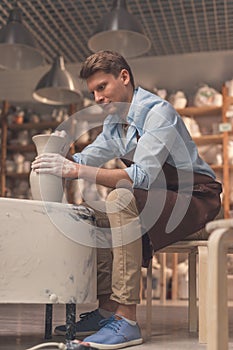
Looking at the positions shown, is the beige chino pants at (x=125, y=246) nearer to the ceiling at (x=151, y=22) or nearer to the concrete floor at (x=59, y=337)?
the concrete floor at (x=59, y=337)

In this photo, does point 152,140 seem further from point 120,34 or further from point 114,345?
point 120,34

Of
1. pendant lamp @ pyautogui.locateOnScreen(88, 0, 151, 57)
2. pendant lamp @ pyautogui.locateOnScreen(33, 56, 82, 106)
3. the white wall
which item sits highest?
the white wall

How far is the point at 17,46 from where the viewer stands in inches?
179

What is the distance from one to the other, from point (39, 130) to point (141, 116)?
5.13 meters

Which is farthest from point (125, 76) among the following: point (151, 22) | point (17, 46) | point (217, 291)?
point (151, 22)

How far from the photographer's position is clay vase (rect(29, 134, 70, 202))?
197 cm

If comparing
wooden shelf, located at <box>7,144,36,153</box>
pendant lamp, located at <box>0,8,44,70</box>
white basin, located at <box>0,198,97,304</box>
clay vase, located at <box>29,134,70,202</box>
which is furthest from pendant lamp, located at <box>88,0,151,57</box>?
wooden shelf, located at <box>7,144,36,153</box>

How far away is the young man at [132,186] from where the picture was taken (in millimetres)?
1886

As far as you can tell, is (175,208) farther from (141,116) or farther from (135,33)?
(135,33)

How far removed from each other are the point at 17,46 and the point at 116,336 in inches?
125

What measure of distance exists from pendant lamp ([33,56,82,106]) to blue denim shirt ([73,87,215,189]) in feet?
8.77

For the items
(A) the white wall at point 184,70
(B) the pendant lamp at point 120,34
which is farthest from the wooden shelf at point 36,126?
(B) the pendant lamp at point 120,34

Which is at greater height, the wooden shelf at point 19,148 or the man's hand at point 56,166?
the wooden shelf at point 19,148

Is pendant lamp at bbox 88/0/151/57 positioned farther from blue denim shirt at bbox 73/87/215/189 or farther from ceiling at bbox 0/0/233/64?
blue denim shirt at bbox 73/87/215/189
